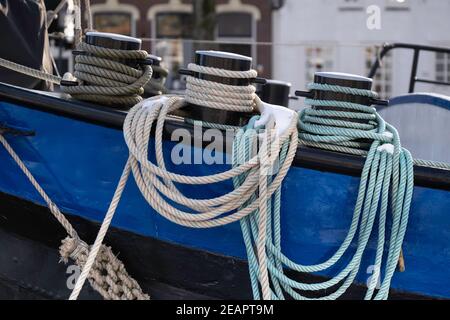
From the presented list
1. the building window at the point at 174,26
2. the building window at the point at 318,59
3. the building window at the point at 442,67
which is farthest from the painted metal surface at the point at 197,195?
the building window at the point at 442,67

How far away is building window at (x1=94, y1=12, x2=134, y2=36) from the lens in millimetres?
15500

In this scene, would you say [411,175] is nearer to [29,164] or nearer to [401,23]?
[29,164]

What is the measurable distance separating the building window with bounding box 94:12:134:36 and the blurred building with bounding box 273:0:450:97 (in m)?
3.21

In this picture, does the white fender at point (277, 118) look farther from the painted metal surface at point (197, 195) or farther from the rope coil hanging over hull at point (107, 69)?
the rope coil hanging over hull at point (107, 69)

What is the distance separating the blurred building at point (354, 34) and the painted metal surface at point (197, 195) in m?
12.5

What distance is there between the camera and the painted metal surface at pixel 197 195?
92.1 inches

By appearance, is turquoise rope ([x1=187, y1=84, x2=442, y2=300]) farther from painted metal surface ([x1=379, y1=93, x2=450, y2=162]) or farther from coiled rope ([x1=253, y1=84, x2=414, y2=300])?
painted metal surface ([x1=379, y1=93, x2=450, y2=162])

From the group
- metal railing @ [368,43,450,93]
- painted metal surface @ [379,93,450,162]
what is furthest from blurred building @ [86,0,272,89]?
painted metal surface @ [379,93,450,162]

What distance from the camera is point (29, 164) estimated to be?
257cm

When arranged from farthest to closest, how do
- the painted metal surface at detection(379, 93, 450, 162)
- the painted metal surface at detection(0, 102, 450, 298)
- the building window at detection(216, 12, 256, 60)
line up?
1. the building window at detection(216, 12, 256, 60)
2. the painted metal surface at detection(379, 93, 450, 162)
3. the painted metal surface at detection(0, 102, 450, 298)
